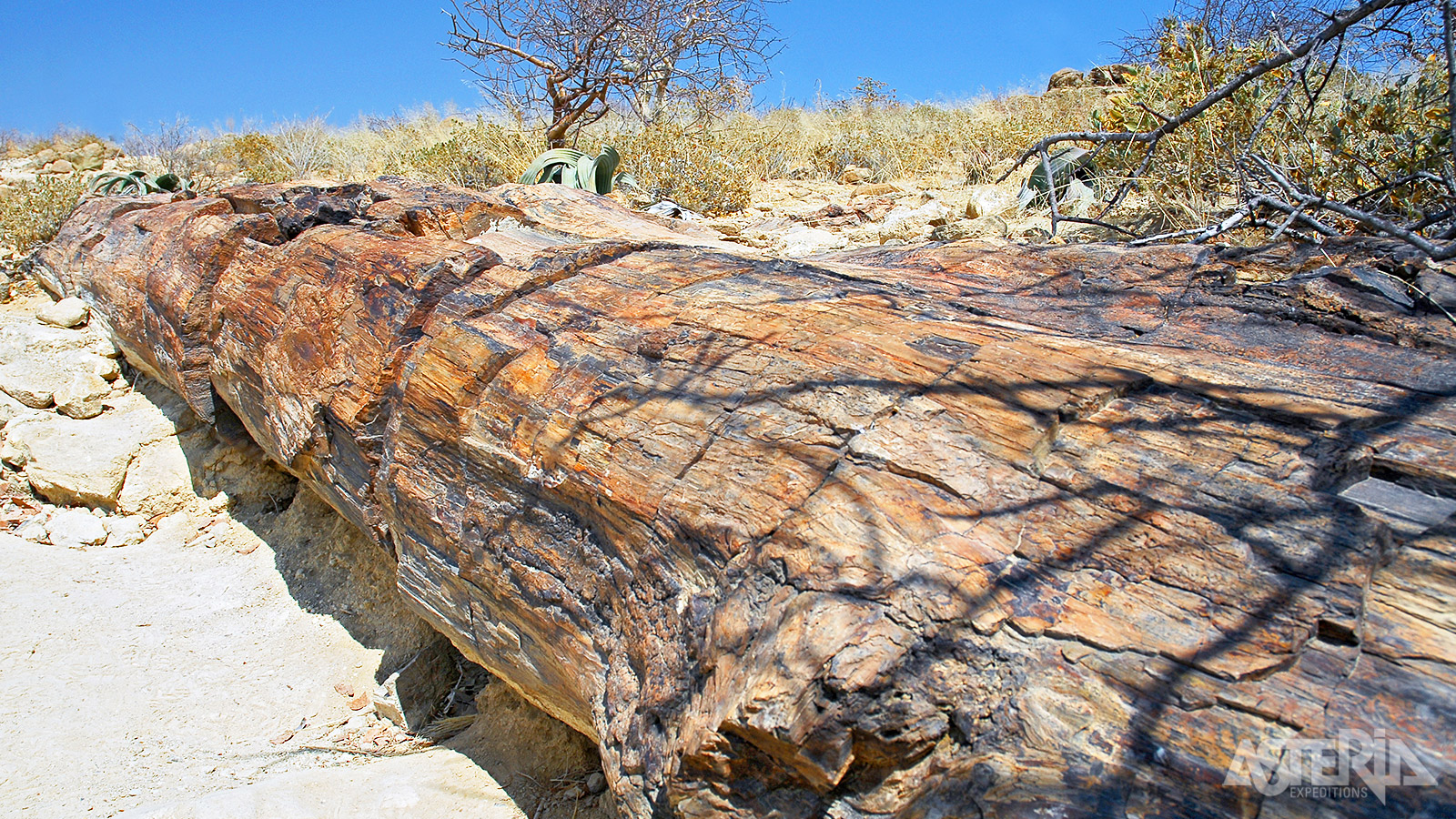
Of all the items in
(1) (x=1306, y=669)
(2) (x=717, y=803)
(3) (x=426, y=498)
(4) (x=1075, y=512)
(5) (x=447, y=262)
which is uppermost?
(5) (x=447, y=262)

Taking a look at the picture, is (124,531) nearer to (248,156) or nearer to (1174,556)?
(1174,556)

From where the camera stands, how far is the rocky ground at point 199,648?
89.4 inches

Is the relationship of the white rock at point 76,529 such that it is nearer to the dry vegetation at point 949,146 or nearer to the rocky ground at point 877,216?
the dry vegetation at point 949,146

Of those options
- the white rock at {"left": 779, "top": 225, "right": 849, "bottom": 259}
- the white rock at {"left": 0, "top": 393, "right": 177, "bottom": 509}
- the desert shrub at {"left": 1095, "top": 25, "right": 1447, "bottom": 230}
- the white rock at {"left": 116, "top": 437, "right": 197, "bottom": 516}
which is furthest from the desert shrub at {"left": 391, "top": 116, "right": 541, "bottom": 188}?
the desert shrub at {"left": 1095, "top": 25, "right": 1447, "bottom": 230}

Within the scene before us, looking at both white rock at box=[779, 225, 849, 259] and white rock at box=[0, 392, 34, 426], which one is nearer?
white rock at box=[0, 392, 34, 426]

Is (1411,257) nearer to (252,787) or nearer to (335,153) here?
(252,787)

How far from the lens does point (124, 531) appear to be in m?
3.75

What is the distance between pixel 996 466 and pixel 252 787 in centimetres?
216

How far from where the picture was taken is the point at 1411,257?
1.99 m

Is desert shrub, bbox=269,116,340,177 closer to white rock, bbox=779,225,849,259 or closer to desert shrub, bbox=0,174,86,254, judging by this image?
desert shrub, bbox=0,174,86,254

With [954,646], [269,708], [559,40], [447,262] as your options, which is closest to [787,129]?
[559,40]

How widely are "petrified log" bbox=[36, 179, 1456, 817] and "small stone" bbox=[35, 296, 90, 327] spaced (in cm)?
299

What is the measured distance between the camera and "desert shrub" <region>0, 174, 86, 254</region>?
216 inches
